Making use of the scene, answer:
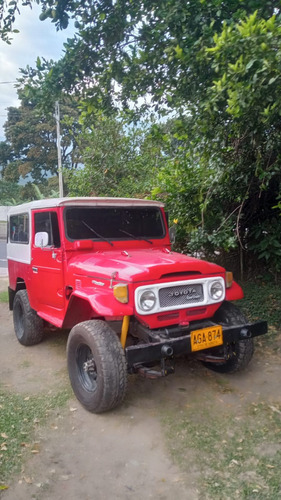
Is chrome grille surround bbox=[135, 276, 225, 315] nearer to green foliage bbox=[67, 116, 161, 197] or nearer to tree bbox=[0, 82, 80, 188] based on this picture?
green foliage bbox=[67, 116, 161, 197]

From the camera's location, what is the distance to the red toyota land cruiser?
327cm

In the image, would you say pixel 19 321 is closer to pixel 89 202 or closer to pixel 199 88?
pixel 89 202

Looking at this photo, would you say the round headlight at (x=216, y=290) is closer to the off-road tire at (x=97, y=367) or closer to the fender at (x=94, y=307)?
the fender at (x=94, y=307)

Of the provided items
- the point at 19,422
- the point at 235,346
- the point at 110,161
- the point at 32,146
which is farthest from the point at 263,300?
the point at 32,146

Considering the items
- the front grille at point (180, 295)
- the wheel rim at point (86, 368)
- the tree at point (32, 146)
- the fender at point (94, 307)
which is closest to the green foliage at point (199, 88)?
the front grille at point (180, 295)

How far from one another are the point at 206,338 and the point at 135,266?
3.05ft

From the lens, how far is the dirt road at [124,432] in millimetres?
2533

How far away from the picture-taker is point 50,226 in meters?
4.41

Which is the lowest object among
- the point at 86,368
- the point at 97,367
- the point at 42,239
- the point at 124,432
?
the point at 124,432

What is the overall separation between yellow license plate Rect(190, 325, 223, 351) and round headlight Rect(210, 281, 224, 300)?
0.34 m

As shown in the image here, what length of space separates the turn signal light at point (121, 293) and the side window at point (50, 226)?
51.8 inches

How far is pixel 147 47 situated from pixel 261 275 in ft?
13.8

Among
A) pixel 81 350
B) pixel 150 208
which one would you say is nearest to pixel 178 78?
pixel 150 208

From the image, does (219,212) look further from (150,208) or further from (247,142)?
(150,208)
